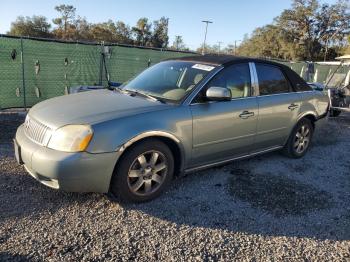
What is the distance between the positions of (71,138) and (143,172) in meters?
0.86

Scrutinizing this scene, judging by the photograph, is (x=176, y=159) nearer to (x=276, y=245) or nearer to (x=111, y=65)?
(x=276, y=245)

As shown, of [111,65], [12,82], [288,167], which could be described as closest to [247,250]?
[288,167]

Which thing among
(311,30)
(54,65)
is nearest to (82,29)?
(311,30)

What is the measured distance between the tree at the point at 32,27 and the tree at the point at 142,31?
16593mm

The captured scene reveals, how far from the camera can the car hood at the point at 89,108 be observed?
11.6 ft

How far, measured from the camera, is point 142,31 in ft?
235

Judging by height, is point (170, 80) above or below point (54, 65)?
above

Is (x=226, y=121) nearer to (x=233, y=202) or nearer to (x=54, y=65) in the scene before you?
(x=233, y=202)

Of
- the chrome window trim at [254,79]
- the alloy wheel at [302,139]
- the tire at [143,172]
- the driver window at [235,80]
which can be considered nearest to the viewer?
the tire at [143,172]

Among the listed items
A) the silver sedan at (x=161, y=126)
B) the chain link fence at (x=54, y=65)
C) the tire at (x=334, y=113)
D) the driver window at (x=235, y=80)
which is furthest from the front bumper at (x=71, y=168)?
the tire at (x=334, y=113)

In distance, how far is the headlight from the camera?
3.32 m

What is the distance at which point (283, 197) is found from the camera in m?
4.28

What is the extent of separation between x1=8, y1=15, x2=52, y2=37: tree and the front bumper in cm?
6162

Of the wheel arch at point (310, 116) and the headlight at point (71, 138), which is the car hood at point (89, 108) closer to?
the headlight at point (71, 138)
